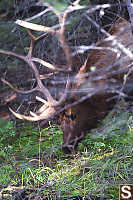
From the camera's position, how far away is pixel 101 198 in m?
3.59

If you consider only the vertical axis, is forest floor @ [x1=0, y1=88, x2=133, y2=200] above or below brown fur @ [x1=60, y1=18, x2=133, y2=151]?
below

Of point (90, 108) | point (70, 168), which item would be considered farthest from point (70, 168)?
point (90, 108)

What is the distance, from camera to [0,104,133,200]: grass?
12.5 ft

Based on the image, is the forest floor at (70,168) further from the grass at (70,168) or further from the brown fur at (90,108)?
the brown fur at (90,108)

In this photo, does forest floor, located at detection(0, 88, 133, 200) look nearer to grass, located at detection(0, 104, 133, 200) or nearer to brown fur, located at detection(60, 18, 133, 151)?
grass, located at detection(0, 104, 133, 200)

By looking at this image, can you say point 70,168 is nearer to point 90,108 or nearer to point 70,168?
point 70,168

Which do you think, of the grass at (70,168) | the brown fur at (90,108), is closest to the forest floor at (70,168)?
the grass at (70,168)

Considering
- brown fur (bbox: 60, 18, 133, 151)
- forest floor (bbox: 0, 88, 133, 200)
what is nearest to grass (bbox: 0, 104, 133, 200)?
forest floor (bbox: 0, 88, 133, 200)

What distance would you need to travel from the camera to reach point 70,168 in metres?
4.18

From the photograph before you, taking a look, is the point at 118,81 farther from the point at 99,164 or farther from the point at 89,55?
the point at 99,164

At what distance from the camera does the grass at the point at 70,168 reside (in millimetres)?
3812

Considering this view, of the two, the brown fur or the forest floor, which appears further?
the brown fur

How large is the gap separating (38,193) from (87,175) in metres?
0.72

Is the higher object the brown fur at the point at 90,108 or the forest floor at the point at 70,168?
the brown fur at the point at 90,108
